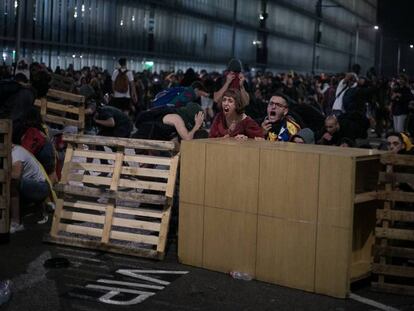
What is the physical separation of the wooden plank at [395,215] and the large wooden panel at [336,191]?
57 centimetres

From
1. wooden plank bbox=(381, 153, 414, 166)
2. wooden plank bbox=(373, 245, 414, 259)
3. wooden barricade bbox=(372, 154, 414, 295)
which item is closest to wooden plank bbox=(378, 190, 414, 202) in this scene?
wooden barricade bbox=(372, 154, 414, 295)

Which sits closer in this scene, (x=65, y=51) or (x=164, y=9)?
(x=65, y=51)

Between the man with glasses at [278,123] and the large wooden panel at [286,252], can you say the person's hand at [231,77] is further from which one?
the large wooden panel at [286,252]

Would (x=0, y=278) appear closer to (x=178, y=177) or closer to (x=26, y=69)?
(x=178, y=177)

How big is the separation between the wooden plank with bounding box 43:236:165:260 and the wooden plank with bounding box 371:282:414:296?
220 cm

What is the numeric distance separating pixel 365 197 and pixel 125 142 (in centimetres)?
270

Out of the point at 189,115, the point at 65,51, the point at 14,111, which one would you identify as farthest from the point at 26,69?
the point at 65,51

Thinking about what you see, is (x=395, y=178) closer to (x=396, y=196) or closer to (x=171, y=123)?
(x=396, y=196)

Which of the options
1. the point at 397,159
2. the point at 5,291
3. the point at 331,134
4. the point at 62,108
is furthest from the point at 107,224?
the point at 62,108

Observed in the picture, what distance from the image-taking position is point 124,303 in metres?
6.66

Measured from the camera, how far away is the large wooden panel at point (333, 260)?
693cm

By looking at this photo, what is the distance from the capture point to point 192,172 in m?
7.84

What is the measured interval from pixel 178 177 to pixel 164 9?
136 feet

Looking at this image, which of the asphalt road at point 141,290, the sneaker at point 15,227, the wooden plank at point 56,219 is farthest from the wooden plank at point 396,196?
the sneaker at point 15,227
